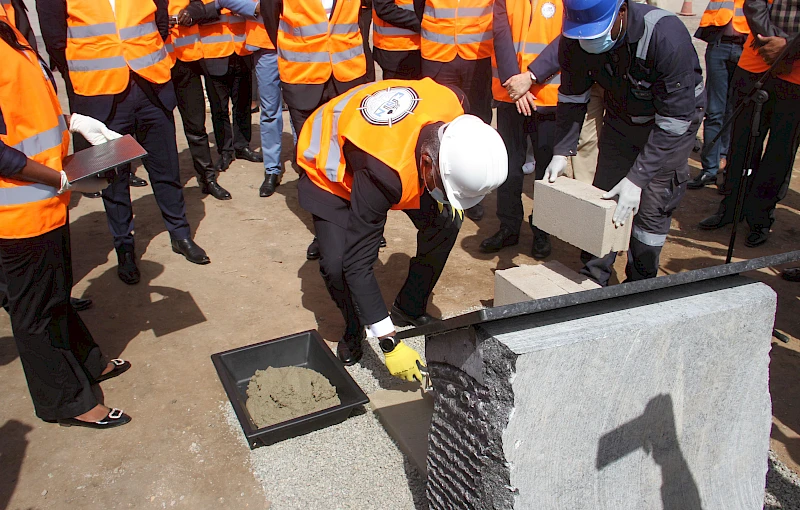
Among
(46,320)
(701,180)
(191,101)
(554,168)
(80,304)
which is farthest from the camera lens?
(701,180)

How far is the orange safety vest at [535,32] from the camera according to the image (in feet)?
14.0

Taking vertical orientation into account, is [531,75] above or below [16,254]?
above

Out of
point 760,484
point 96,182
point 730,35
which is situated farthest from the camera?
point 730,35

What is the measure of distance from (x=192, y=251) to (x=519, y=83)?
2.58 metres

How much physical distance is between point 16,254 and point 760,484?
3.02 meters

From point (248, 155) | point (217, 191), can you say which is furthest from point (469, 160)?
point (248, 155)

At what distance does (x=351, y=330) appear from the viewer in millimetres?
3553

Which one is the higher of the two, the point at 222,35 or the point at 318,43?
the point at 318,43

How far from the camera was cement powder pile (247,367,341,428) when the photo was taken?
10.3 feet

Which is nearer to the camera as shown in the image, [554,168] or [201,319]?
[554,168]

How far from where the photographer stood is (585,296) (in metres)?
1.88

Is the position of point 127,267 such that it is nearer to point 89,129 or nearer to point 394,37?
point 89,129

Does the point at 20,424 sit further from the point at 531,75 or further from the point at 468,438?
the point at 531,75

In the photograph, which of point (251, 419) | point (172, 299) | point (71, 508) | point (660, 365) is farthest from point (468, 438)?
point (172, 299)
